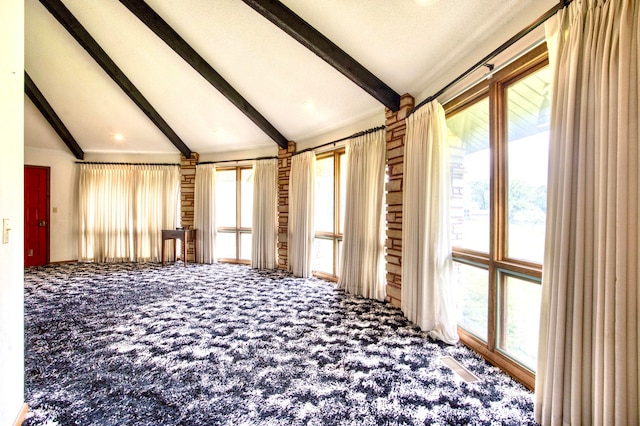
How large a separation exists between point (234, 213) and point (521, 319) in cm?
526

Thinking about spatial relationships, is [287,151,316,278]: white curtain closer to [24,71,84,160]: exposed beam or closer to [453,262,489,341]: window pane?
[453,262,489,341]: window pane

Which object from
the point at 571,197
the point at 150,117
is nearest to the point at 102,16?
the point at 150,117

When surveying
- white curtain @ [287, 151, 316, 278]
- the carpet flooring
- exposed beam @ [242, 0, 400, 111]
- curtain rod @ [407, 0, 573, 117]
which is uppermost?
exposed beam @ [242, 0, 400, 111]

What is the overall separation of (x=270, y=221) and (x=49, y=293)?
10.4 feet

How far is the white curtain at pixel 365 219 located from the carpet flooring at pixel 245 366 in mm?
290

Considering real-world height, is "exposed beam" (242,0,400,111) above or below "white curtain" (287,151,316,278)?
above

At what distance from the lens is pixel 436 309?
8.32 feet

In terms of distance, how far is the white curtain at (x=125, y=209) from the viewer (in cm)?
602

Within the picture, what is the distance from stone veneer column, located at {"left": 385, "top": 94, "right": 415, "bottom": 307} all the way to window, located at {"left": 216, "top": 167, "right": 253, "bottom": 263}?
3332mm

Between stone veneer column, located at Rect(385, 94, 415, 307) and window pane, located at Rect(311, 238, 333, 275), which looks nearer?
stone veneer column, located at Rect(385, 94, 415, 307)

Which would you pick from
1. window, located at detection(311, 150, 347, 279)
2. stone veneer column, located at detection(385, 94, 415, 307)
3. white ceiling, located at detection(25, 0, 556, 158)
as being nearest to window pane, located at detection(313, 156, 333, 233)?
window, located at detection(311, 150, 347, 279)

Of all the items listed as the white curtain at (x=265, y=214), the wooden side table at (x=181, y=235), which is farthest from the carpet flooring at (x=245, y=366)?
the wooden side table at (x=181, y=235)

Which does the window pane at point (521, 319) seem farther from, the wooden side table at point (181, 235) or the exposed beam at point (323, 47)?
the wooden side table at point (181, 235)

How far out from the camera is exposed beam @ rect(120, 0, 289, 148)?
3303mm
